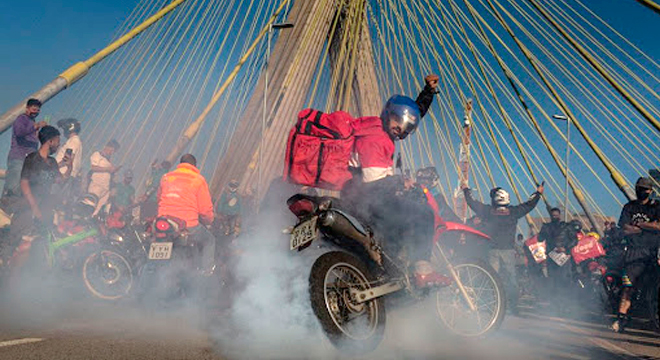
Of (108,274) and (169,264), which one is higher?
(108,274)

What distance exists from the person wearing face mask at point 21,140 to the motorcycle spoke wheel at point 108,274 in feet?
5.21

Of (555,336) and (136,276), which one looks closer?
(555,336)

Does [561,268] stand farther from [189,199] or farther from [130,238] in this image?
[130,238]

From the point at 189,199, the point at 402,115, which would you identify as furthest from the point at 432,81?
the point at 189,199

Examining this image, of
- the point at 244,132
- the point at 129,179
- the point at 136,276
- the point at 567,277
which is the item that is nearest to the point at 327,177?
the point at 136,276

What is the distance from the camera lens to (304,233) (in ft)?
9.78

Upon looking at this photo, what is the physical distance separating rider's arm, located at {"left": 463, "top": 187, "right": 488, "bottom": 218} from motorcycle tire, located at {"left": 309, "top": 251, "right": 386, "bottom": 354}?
4.19 metres

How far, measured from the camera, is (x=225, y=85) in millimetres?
14281

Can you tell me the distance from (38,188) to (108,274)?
117cm

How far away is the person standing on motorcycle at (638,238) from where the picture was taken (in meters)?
5.16

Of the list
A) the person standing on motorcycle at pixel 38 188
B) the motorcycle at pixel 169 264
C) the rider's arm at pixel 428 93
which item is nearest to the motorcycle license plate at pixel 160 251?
the motorcycle at pixel 169 264

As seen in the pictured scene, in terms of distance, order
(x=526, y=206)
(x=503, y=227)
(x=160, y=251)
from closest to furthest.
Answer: (x=160, y=251), (x=503, y=227), (x=526, y=206)

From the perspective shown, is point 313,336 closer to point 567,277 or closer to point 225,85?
point 567,277

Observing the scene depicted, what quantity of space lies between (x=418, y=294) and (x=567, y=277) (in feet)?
16.6
